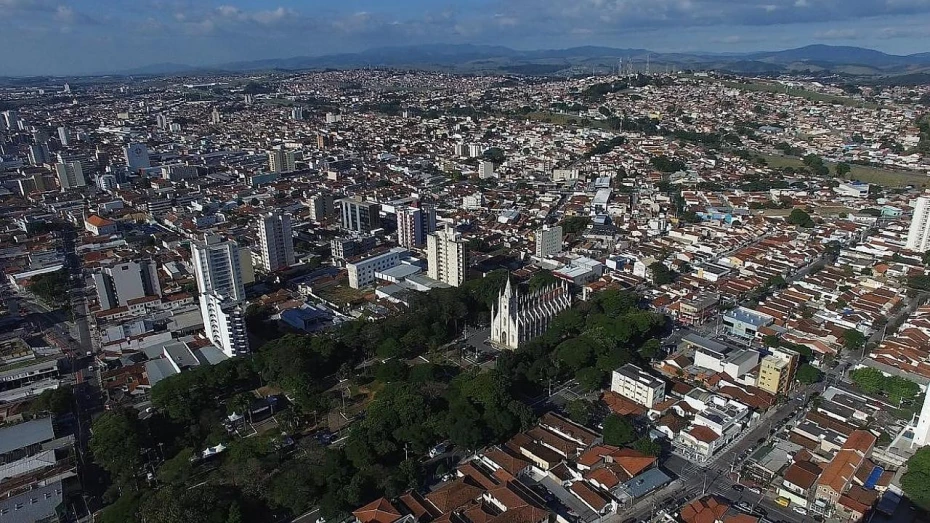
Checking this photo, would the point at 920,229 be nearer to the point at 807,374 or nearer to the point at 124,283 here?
the point at 807,374

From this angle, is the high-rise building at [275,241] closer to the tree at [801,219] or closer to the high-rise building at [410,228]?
the high-rise building at [410,228]

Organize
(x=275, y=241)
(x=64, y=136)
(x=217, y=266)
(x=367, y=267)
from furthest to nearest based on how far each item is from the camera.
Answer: (x=64, y=136) → (x=275, y=241) → (x=367, y=267) → (x=217, y=266)

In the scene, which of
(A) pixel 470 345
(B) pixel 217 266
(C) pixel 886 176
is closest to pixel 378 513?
(A) pixel 470 345

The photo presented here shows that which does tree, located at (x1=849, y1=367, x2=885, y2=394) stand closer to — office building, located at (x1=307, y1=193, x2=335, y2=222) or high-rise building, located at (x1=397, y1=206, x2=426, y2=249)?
high-rise building, located at (x1=397, y1=206, x2=426, y2=249)

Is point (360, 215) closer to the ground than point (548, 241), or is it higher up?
higher up

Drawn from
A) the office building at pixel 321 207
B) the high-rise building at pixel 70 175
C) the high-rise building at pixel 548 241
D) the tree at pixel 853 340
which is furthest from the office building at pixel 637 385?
the high-rise building at pixel 70 175

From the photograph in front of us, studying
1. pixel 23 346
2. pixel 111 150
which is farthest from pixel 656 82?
pixel 23 346

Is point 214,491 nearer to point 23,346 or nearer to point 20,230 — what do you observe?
point 23,346
